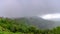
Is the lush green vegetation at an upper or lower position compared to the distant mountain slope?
lower

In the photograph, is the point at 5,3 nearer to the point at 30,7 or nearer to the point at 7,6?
the point at 7,6

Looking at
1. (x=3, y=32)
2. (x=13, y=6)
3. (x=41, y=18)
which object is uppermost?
(x=13, y=6)

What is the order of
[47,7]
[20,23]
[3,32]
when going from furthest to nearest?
[47,7]
[20,23]
[3,32]

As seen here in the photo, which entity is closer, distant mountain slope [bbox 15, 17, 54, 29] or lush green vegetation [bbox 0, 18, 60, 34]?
lush green vegetation [bbox 0, 18, 60, 34]

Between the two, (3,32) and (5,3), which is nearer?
(3,32)

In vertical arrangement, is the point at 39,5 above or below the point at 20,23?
above

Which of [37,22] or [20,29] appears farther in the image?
[37,22]

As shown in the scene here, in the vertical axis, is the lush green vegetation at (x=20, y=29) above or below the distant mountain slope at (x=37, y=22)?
below

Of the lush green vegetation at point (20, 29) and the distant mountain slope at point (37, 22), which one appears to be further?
the distant mountain slope at point (37, 22)

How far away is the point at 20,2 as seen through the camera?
126cm

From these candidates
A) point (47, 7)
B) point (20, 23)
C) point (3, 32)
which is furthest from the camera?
point (47, 7)

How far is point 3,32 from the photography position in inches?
36.4

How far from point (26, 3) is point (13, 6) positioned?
0.12 m

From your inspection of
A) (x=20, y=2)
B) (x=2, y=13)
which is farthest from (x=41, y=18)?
(x=2, y=13)
